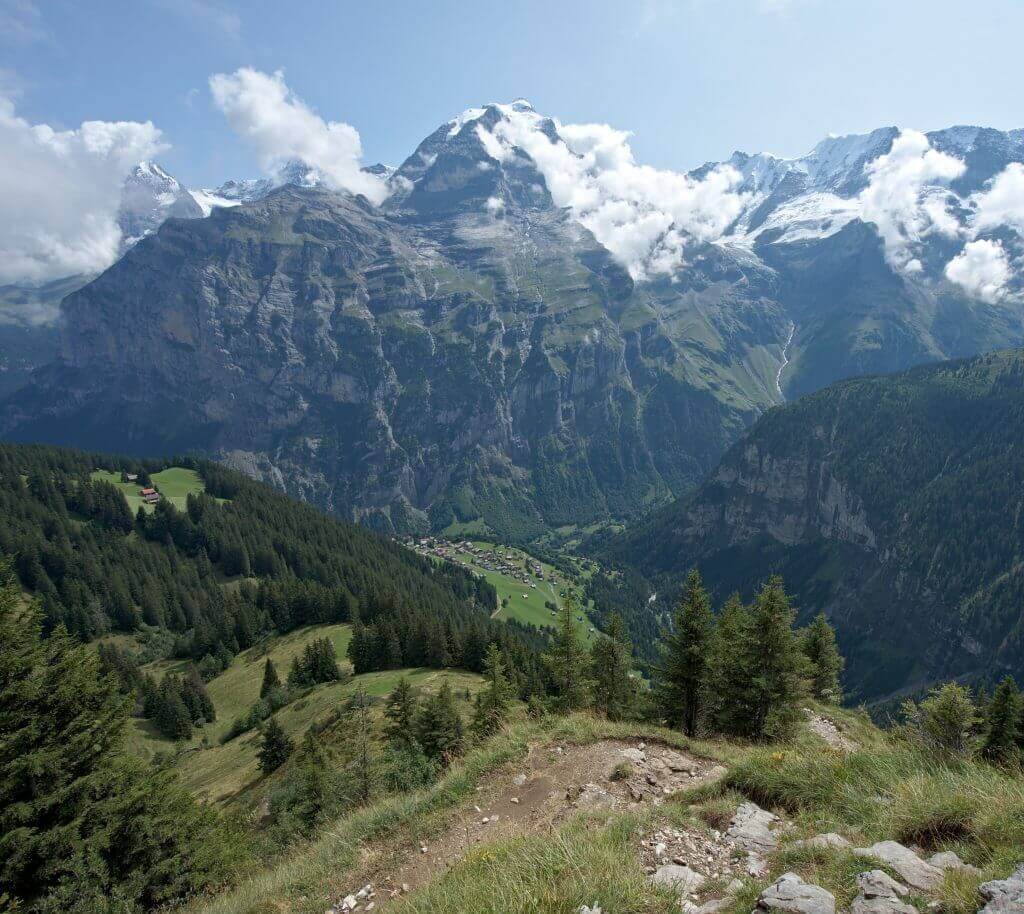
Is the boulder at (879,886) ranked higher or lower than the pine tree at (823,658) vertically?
higher

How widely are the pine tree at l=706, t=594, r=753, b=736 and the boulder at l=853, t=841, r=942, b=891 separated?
2531 centimetres

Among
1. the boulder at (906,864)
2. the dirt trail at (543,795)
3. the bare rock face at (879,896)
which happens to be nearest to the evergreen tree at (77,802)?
the dirt trail at (543,795)

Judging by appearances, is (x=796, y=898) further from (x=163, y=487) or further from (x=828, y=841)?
(x=163, y=487)

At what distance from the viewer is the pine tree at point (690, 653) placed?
32688 millimetres

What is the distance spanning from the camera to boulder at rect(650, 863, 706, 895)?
27.1 ft

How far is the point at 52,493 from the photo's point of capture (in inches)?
5925

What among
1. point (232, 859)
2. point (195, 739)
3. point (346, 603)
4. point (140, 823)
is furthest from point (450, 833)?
Result: point (346, 603)

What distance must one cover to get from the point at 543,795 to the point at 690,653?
21.8 m

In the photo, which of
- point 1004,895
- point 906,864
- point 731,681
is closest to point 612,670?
point 731,681

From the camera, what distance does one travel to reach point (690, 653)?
32750mm

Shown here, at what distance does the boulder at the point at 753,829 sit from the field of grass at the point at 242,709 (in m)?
48.4

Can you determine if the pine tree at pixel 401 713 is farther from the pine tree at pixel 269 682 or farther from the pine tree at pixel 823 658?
the pine tree at pixel 269 682

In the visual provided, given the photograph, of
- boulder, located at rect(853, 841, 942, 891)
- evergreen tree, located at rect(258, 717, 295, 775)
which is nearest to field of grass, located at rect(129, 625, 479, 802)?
evergreen tree, located at rect(258, 717, 295, 775)

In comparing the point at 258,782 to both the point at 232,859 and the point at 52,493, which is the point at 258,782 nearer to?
the point at 232,859
